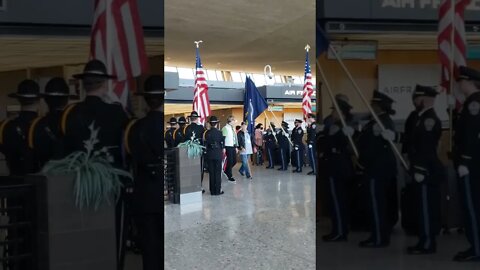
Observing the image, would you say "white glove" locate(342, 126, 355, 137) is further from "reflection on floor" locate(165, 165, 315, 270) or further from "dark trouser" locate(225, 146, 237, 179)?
"dark trouser" locate(225, 146, 237, 179)

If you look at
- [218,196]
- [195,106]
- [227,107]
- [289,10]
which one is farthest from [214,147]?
[227,107]

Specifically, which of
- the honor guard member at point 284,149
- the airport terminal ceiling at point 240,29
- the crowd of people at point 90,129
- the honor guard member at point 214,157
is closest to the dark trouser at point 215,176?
the honor guard member at point 214,157

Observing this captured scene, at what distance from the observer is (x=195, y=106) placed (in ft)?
34.5

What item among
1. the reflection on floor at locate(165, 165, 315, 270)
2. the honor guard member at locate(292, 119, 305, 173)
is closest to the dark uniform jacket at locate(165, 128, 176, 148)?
the reflection on floor at locate(165, 165, 315, 270)

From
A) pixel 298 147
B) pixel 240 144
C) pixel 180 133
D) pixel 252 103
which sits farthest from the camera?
pixel 298 147

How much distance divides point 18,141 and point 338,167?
131 cm

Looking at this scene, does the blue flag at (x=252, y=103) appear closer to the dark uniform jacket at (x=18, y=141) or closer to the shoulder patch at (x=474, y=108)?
the shoulder patch at (x=474, y=108)

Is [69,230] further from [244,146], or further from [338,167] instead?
[244,146]

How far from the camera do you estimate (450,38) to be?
2061mm

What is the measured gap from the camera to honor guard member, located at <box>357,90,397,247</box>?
205 cm

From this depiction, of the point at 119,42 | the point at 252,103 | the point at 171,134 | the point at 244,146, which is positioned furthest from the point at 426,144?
the point at 244,146

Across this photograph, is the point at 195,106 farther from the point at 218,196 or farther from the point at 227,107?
the point at 227,107

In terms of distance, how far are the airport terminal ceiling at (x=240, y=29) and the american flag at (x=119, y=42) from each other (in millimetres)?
5358

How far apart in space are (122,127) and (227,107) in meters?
22.1
